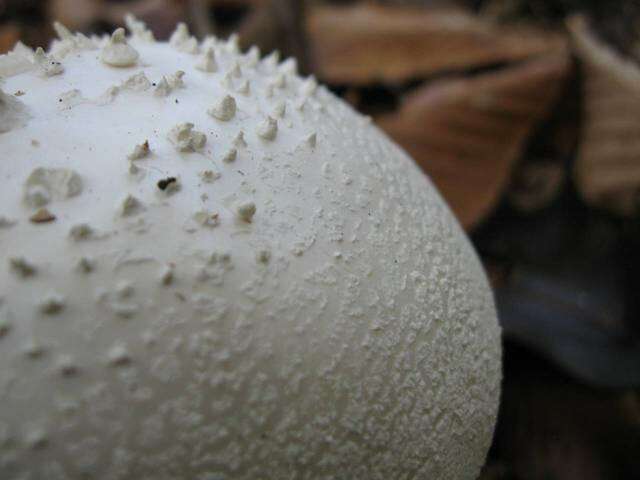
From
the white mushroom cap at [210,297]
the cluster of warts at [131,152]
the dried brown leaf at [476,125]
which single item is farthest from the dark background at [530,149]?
the cluster of warts at [131,152]

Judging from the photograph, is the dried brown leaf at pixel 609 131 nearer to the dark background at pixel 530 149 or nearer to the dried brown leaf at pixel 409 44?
the dark background at pixel 530 149

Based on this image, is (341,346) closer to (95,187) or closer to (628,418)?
(95,187)

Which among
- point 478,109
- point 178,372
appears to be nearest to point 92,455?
point 178,372

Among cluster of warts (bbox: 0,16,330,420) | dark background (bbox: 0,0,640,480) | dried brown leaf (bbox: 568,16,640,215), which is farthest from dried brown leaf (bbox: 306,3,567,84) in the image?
cluster of warts (bbox: 0,16,330,420)

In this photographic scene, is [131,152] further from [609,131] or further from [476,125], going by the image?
[609,131]

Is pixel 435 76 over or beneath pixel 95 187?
beneath

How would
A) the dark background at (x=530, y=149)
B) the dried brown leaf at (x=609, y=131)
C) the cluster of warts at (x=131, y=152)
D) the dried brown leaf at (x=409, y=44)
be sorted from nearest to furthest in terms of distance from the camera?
1. the cluster of warts at (x=131, y=152)
2. the dark background at (x=530, y=149)
3. the dried brown leaf at (x=609, y=131)
4. the dried brown leaf at (x=409, y=44)

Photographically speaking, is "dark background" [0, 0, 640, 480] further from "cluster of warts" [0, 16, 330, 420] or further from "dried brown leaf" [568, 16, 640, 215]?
"cluster of warts" [0, 16, 330, 420]
